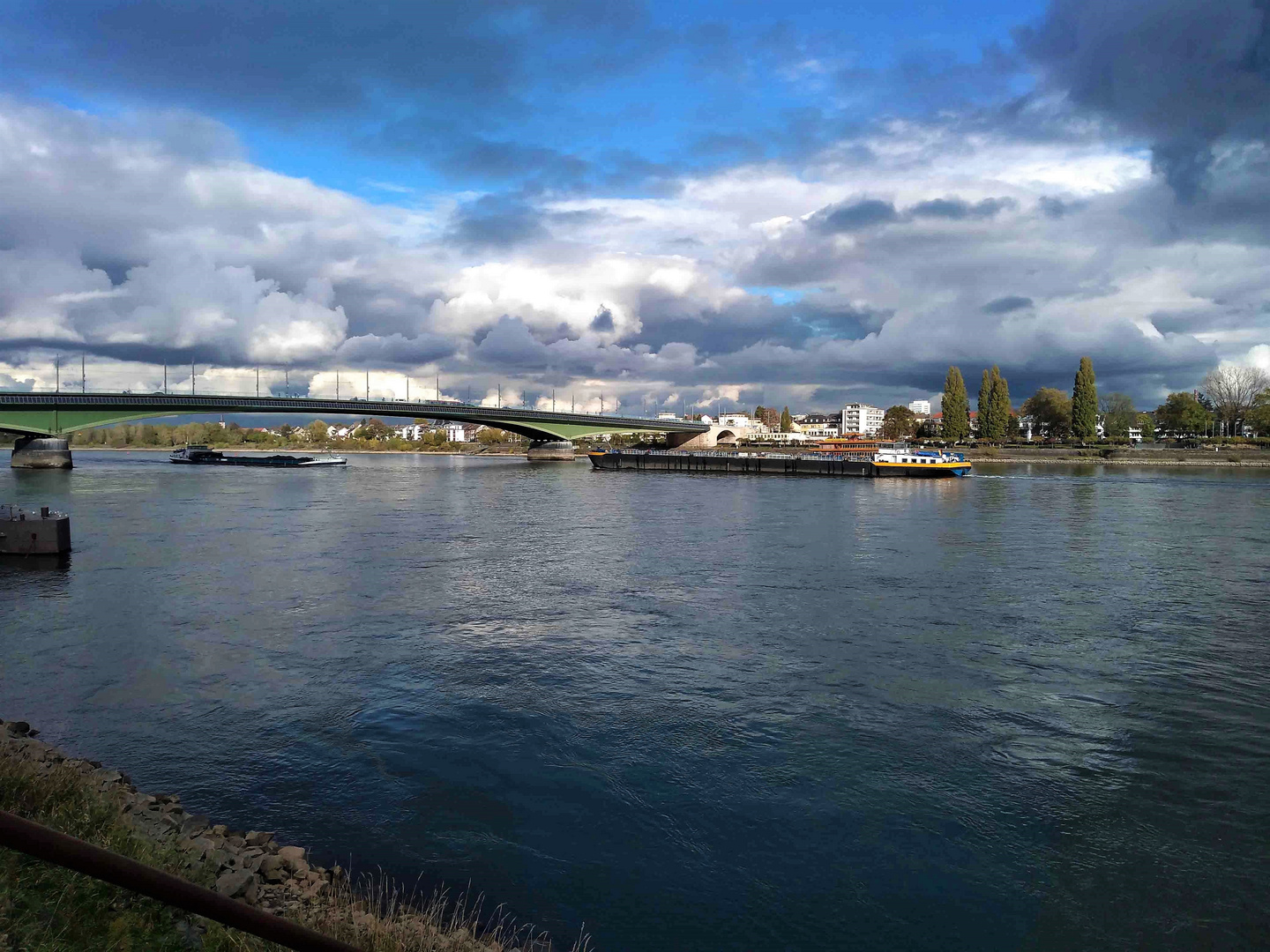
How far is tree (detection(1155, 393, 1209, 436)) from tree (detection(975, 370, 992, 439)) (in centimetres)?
4488

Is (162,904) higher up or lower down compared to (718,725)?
higher up

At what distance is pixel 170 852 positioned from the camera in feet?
26.2

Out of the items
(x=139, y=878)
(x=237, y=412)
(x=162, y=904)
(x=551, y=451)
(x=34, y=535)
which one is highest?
(x=237, y=412)

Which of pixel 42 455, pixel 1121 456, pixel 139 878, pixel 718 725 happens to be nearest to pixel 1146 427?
pixel 1121 456

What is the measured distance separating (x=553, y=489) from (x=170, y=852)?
6786cm

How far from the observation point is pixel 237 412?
98062mm

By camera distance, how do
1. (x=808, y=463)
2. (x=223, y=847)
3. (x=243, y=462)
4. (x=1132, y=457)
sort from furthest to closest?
1. (x=1132, y=457)
2. (x=243, y=462)
3. (x=808, y=463)
4. (x=223, y=847)

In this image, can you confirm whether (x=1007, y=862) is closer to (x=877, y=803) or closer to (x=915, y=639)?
(x=877, y=803)

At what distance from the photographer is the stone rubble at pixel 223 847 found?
7.94 m

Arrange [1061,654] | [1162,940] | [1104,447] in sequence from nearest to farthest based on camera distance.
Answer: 1. [1162,940]
2. [1061,654]
3. [1104,447]

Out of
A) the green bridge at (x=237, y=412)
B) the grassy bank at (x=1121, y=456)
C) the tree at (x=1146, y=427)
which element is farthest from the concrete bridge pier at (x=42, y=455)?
the tree at (x=1146, y=427)

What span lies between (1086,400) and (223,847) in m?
160

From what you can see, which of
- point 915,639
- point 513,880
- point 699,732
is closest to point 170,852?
point 513,880

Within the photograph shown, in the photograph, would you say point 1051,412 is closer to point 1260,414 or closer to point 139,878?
point 1260,414
